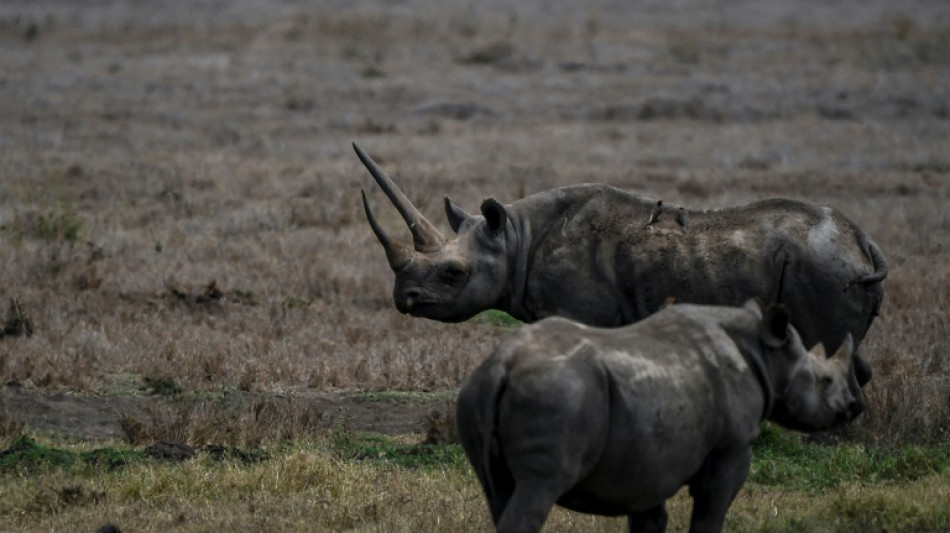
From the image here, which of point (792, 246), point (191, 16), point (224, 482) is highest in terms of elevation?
point (792, 246)

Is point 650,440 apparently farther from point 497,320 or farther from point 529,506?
point 497,320

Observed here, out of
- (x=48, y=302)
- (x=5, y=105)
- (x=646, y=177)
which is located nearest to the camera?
(x=48, y=302)

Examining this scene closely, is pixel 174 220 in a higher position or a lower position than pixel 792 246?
lower

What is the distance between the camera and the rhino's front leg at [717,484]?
7.17 meters

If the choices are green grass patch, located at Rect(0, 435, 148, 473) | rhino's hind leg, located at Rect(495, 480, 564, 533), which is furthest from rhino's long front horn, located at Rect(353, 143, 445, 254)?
rhino's hind leg, located at Rect(495, 480, 564, 533)

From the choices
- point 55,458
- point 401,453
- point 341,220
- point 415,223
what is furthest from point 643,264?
point 341,220

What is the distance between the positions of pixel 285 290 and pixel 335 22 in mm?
33610

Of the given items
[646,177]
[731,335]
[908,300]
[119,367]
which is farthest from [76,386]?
[646,177]

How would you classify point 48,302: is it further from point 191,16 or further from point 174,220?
point 191,16

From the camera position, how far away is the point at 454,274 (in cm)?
944

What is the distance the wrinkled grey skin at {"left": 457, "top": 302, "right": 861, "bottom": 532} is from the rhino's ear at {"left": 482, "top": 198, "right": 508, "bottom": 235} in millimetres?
2141

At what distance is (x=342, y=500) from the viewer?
8883mm

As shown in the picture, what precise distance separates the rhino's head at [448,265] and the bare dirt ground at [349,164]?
6.85ft

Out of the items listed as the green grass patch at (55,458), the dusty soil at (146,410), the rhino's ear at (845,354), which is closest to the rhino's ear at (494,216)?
the dusty soil at (146,410)
